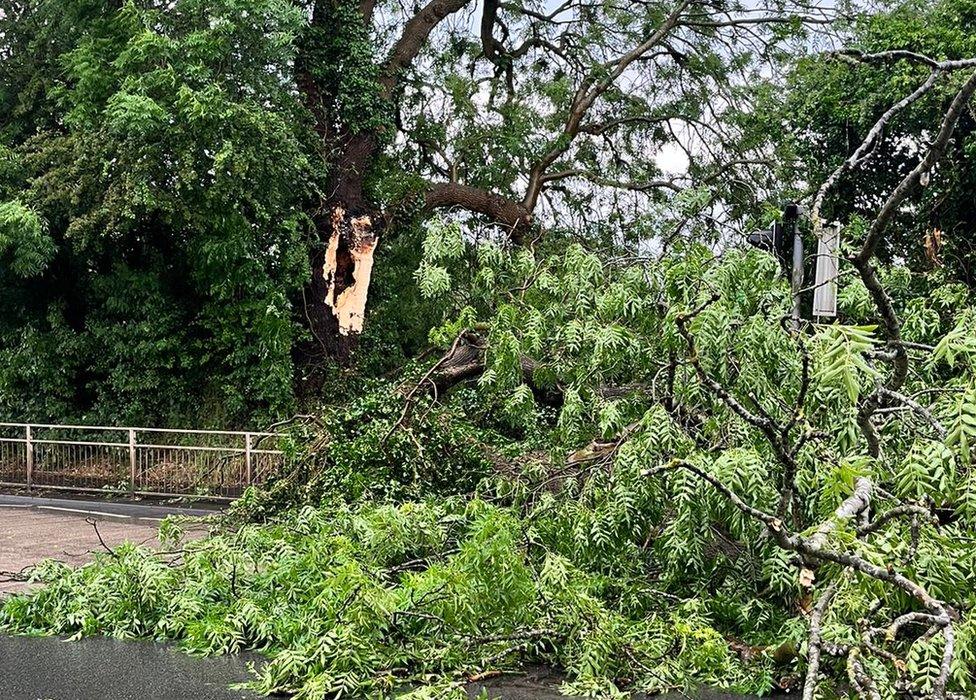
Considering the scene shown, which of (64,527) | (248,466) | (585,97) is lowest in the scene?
(64,527)

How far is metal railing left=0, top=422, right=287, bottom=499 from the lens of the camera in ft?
47.8

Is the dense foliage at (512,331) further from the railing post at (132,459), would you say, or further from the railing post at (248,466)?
the railing post at (132,459)

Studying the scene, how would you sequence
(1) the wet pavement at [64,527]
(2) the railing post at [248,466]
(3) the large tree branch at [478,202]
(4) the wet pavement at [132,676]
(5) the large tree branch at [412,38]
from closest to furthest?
1. (4) the wet pavement at [132,676]
2. (1) the wet pavement at [64,527]
3. (2) the railing post at [248,466]
4. (5) the large tree branch at [412,38]
5. (3) the large tree branch at [478,202]

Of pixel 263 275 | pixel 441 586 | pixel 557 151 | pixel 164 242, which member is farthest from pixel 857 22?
pixel 441 586

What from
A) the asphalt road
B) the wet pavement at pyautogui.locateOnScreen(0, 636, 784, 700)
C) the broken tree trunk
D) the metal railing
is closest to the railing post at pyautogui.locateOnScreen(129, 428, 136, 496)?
the metal railing

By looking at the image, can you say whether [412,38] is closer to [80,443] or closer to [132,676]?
[80,443]

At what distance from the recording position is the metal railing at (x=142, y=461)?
47.8 feet

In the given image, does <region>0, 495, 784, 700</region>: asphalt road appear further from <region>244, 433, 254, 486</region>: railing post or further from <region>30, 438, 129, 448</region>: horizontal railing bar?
<region>30, 438, 129, 448</region>: horizontal railing bar

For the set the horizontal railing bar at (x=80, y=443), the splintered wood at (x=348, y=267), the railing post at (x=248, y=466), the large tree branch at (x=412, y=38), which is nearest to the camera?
the railing post at (x=248, y=466)

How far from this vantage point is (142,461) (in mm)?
15547

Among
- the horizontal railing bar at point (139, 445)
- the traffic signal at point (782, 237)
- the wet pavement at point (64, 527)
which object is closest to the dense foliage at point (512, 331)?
the traffic signal at point (782, 237)

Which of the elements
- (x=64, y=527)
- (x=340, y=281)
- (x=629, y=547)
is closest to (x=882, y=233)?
(x=629, y=547)

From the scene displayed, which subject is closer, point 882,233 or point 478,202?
point 882,233

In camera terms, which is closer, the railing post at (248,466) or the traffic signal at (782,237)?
the traffic signal at (782,237)
